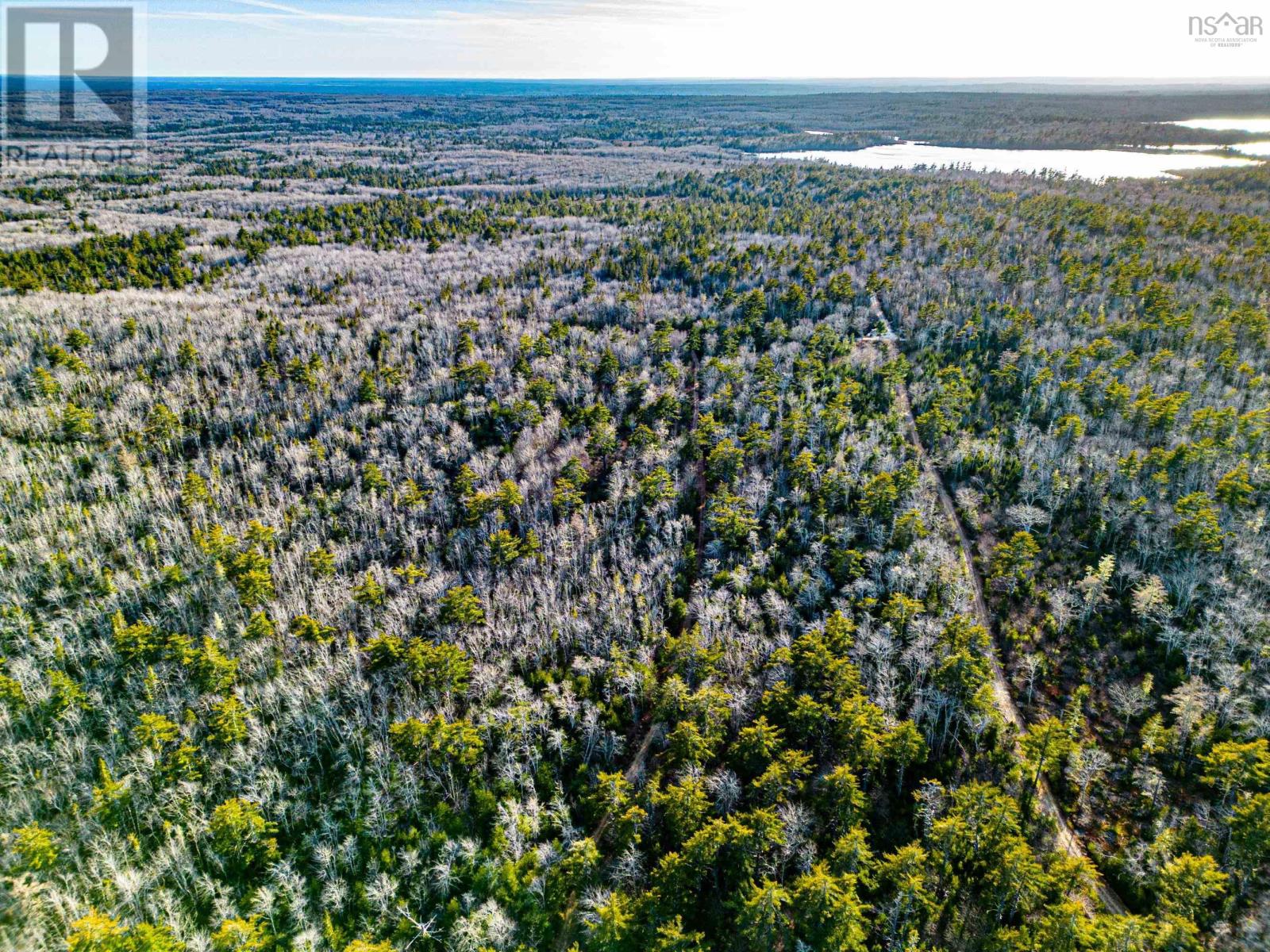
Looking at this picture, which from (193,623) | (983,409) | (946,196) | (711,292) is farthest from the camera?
(946,196)

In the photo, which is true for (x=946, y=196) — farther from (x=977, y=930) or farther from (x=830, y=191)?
(x=977, y=930)

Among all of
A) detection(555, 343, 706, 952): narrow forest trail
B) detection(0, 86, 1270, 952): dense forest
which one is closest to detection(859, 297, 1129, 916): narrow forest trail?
detection(0, 86, 1270, 952): dense forest

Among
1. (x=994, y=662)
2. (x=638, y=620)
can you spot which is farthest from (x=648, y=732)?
(x=994, y=662)

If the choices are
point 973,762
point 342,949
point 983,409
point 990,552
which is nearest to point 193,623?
point 342,949

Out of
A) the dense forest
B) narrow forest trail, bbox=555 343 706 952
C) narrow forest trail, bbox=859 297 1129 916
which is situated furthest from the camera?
narrow forest trail, bbox=859 297 1129 916

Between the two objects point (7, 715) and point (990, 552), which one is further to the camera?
point (990, 552)

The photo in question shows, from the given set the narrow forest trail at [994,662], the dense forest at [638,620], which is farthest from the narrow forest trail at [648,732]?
the narrow forest trail at [994,662]

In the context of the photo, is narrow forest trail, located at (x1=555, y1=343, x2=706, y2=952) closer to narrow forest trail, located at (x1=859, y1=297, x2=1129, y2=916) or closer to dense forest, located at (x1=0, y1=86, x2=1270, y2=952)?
dense forest, located at (x1=0, y1=86, x2=1270, y2=952)
